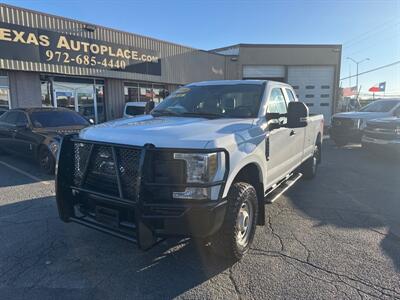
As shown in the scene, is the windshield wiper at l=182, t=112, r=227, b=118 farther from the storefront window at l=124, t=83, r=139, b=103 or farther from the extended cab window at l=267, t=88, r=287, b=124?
the storefront window at l=124, t=83, r=139, b=103

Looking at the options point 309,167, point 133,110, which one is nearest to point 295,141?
point 309,167

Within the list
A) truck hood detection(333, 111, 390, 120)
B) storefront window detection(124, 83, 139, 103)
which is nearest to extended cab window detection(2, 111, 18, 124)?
storefront window detection(124, 83, 139, 103)

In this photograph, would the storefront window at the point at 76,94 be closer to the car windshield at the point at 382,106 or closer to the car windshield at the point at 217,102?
the car windshield at the point at 217,102

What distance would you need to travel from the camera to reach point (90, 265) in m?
3.38

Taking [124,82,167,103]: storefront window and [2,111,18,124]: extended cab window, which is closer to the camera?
[2,111,18,124]: extended cab window

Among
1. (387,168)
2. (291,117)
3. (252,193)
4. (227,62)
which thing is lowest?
(387,168)

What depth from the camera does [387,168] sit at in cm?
867

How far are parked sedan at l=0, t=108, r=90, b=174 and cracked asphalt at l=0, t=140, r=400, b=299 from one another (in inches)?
81.3

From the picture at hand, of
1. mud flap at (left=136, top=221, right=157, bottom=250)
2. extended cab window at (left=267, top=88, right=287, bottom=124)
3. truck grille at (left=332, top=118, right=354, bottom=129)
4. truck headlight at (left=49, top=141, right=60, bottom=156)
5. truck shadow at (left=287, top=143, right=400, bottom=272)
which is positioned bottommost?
truck shadow at (left=287, top=143, right=400, bottom=272)

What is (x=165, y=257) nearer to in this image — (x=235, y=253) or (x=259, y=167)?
(x=235, y=253)

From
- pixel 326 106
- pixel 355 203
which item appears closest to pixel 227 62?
pixel 326 106

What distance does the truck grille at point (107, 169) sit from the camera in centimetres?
306

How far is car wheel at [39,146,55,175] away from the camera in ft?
23.5

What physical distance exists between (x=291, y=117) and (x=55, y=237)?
131 inches
